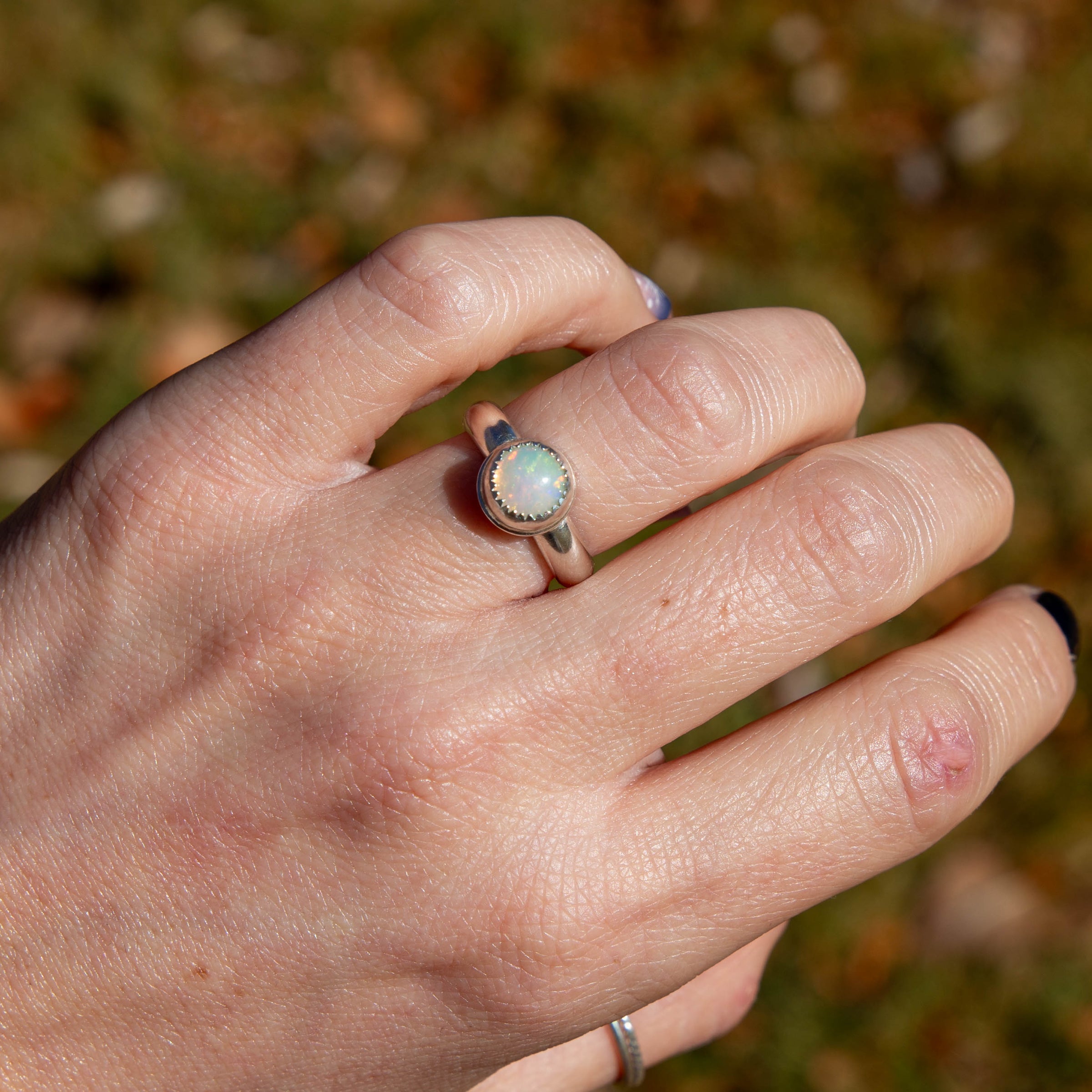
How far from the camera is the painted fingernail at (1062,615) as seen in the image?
184 centimetres

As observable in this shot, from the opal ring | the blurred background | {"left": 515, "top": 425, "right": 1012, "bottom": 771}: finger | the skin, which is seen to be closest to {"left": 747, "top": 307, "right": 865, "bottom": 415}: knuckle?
the skin

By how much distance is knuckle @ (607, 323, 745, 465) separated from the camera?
5.17 ft

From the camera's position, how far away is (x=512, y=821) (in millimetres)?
1535

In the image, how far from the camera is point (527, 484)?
148cm

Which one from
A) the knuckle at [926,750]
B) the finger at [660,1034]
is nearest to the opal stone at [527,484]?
the knuckle at [926,750]

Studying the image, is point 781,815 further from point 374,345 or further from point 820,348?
point 374,345

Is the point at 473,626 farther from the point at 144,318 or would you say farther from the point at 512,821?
the point at 144,318

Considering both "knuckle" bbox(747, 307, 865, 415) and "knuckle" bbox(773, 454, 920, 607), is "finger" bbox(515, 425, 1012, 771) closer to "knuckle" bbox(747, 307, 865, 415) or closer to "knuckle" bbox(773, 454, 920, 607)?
"knuckle" bbox(773, 454, 920, 607)

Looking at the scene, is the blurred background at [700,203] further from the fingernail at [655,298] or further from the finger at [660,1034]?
the fingernail at [655,298]

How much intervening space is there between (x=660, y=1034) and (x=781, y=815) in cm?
68

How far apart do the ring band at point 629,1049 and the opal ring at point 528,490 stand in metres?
0.90

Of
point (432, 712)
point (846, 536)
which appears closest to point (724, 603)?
point (846, 536)

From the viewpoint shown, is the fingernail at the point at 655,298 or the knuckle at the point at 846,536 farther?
the fingernail at the point at 655,298

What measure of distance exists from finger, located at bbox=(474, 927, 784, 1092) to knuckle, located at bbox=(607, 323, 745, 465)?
0.94m
